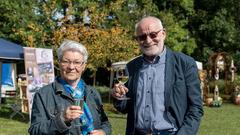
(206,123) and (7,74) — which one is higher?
(7,74)

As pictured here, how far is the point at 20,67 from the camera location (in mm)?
34344

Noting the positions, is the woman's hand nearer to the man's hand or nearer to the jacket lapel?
the man's hand

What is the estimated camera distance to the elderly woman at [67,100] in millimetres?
3156

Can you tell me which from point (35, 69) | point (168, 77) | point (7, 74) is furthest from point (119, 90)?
point (7, 74)

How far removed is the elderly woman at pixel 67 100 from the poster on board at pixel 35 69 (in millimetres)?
8848

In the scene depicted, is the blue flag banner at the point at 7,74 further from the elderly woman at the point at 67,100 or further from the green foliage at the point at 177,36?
the elderly woman at the point at 67,100

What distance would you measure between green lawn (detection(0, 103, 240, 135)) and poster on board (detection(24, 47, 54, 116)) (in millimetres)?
891

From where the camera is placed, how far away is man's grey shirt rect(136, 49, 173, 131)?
11.6ft

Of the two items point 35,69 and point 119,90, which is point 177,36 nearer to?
point 35,69

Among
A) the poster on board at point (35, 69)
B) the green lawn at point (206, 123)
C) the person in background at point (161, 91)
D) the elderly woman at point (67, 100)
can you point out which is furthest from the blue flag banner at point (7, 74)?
the elderly woman at point (67, 100)

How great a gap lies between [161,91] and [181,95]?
15 centimetres

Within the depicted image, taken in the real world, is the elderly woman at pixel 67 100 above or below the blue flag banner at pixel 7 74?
above

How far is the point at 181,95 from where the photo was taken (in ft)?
11.7

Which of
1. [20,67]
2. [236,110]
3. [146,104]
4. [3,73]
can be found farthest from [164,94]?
[20,67]
